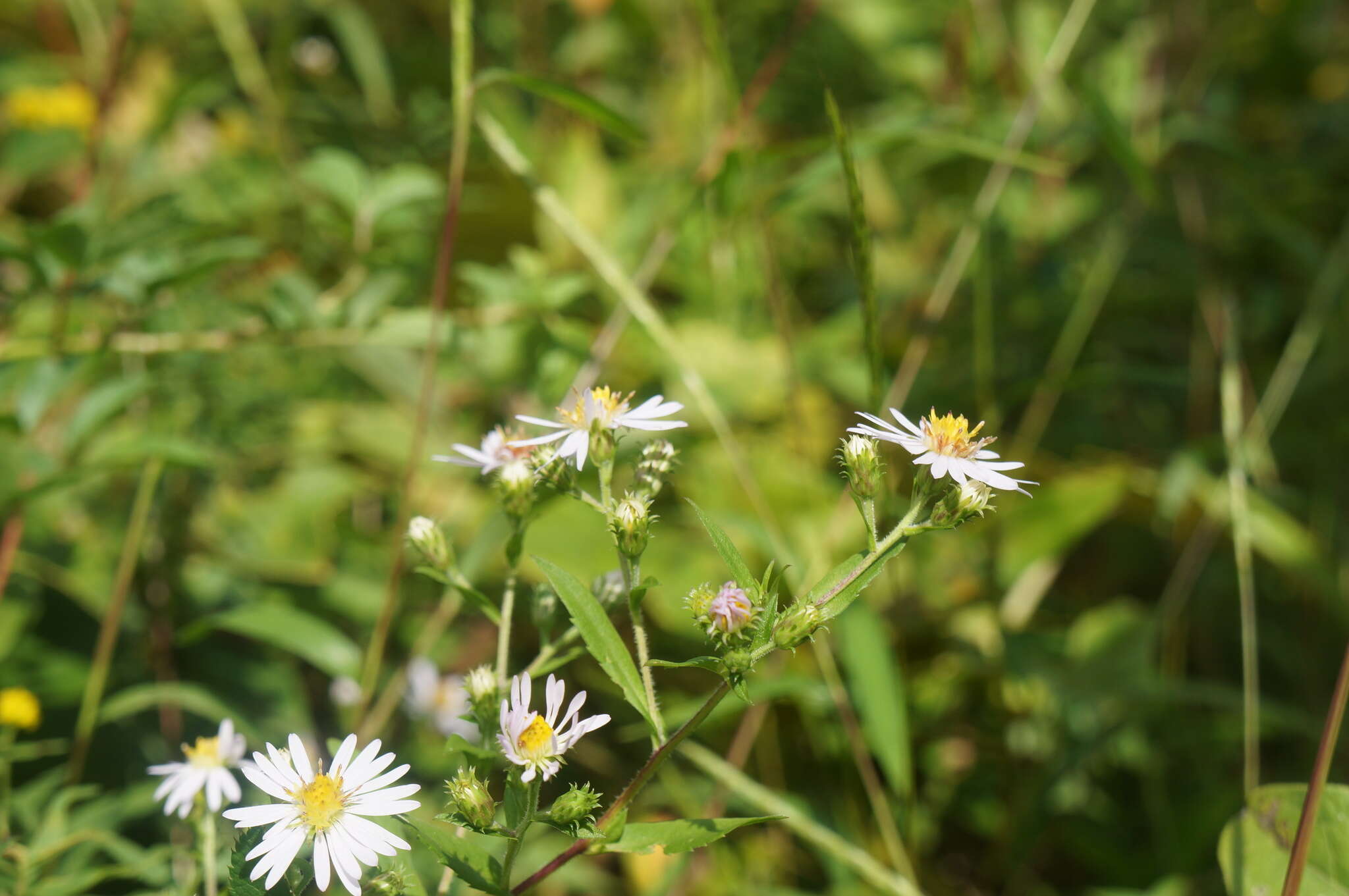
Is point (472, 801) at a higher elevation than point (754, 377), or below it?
below

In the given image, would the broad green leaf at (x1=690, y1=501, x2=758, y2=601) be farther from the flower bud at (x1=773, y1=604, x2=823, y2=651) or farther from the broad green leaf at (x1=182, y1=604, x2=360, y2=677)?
the broad green leaf at (x1=182, y1=604, x2=360, y2=677)

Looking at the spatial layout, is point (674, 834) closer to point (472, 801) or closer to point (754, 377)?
point (472, 801)

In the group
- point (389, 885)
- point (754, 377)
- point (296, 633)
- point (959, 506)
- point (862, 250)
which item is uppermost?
point (754, 377)

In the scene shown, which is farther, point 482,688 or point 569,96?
point 569,96

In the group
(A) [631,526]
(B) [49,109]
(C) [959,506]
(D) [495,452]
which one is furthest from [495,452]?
(B) [49,109]

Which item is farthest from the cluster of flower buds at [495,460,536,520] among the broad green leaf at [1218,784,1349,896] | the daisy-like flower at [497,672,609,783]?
the broad green leaf at [1218,784,1349,896]

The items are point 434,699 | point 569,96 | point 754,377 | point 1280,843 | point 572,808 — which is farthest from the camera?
point 754,377

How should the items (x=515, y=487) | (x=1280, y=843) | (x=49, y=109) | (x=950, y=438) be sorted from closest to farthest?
(x=950, y=438) < (x=515, y=487) < (x=1280, y=843) < (x=49, y=109)
